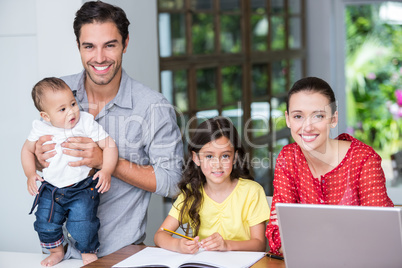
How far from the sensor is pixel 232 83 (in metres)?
4.40

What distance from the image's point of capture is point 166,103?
2.27 metres

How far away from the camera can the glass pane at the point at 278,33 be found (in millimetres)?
5164

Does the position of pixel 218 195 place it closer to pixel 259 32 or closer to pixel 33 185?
pixel 33 185

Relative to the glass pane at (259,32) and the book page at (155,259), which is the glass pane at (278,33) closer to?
the glass pane at (259,32)

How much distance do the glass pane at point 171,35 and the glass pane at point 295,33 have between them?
7.04 ft

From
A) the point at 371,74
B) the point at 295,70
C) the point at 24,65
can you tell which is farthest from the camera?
the point at 371,74

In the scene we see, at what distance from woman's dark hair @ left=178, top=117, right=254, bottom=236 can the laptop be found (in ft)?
2.28

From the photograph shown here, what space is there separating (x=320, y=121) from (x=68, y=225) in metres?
1.00

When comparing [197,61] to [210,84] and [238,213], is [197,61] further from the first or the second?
[238,213]

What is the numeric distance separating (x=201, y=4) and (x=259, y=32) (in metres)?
1.12

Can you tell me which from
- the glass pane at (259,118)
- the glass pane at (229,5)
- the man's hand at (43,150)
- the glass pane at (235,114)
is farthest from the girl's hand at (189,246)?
the glass pane at (259,118)

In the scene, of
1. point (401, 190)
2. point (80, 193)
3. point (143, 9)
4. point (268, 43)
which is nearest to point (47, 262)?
point (80, 193)

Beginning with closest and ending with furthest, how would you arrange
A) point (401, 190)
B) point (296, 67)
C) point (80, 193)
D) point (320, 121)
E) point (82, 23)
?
point (320, 121)
point (80, 193)
point (82, 23)
point (401, 190)
point (296, 67)

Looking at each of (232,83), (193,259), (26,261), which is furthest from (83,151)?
(232,83)
